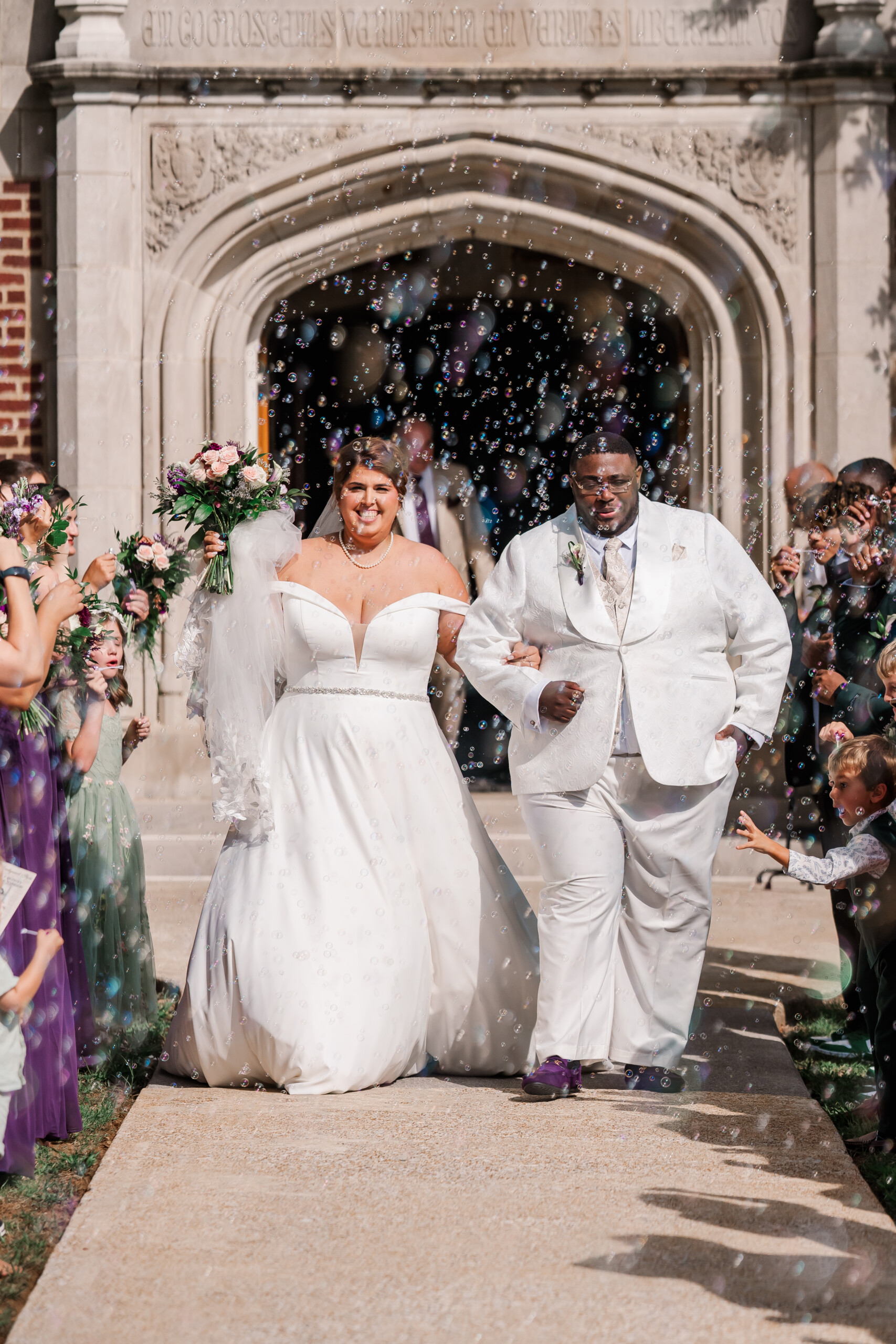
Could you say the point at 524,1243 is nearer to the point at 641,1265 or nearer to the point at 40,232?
the point at 641,1265

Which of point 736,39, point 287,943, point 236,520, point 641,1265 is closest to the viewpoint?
point 641,1265

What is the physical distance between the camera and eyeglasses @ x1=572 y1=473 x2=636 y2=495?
4711 millimetres

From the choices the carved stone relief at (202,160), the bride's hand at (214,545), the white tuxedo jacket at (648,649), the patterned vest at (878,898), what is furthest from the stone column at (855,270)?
the patterned vest at (878,898)

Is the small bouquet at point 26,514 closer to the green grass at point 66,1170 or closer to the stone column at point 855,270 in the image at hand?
the green grass at point 66,1170

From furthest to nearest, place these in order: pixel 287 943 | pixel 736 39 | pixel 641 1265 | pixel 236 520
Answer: pixel 736 39
pixel 236 520
pixel 287 943
pixel 641 1265

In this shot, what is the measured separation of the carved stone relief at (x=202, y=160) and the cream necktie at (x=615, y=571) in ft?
16.1

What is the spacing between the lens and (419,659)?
16.5 ft

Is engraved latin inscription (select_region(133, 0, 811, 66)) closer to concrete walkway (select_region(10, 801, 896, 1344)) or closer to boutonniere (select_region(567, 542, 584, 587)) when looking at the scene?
boutonniere (select_region(567, 542, 584, 587))

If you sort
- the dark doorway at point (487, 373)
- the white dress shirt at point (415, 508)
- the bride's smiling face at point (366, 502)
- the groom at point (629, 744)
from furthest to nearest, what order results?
the dark doorway at point (487, 373)
the white dress shirt at point (415, 508)
the bride's smiling face at point (366, 502)
the groom at point (629, 744)

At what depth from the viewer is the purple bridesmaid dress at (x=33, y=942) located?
389cm

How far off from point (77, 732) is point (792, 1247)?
111 inches

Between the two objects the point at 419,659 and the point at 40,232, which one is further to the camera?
the point at 40,232

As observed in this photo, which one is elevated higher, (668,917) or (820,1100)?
(668,917)

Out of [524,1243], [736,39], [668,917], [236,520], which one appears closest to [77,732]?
[236,520]
